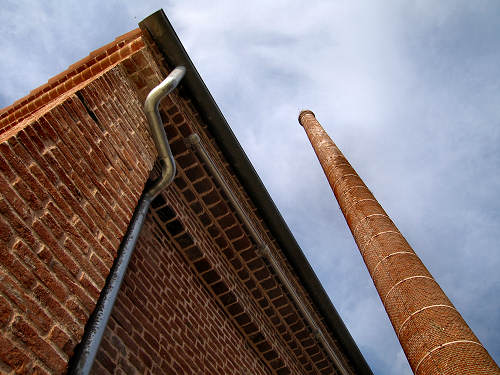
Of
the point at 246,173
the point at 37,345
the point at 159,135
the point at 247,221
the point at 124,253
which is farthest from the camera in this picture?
the point at 246,173

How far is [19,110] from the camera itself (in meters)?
4.02

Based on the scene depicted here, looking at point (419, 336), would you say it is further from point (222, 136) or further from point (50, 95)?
point (50, 95)

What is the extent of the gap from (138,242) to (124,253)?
794mm

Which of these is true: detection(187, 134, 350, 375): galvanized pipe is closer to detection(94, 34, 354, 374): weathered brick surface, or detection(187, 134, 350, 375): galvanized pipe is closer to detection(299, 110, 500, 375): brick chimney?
detection(94, 34, 354, 374): weathered brick surface

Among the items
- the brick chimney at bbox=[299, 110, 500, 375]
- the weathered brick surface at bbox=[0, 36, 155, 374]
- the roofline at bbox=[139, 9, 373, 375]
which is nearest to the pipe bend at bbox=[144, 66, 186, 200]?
the weathered brick surface at bbox=[0, 36, 155, 374]

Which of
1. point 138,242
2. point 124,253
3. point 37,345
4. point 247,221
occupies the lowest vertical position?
point 247,221

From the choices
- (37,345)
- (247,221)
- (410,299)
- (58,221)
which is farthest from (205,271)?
(410,299)

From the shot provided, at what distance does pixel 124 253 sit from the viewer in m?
2.52

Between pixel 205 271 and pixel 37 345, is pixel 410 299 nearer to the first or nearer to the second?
pixel 205 271

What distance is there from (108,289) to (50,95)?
234 cm

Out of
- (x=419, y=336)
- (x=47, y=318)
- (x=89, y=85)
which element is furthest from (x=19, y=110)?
(x=419, y=336)

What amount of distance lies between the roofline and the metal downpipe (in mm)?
391

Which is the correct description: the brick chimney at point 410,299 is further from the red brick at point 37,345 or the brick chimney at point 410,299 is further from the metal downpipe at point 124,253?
the red brick at point 37,345

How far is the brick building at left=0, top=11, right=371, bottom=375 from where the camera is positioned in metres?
1.78
